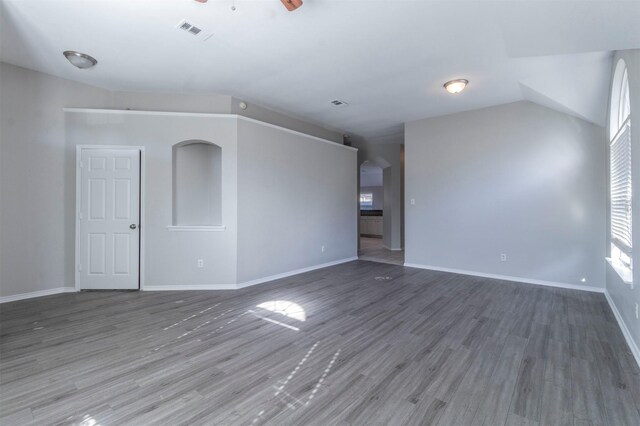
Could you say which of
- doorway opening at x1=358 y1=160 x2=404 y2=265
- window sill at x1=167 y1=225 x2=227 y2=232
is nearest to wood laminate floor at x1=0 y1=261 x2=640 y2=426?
window sill at x1=167 y1=225 x2=227 y2=232

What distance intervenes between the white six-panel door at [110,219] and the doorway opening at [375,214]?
4.70 m

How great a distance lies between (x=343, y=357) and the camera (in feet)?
7.68

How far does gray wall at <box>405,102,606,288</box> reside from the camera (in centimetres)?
418

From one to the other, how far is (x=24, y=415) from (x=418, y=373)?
8.24 feet

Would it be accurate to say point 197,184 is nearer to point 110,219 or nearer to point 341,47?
point 110,219

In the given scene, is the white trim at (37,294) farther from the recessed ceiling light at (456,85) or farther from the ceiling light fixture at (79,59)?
the recessed ceiling light at (456,85)

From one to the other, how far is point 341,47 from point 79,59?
3.10 meters

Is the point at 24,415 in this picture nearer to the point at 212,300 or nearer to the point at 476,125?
the point at 212,300

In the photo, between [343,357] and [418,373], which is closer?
[418,373]

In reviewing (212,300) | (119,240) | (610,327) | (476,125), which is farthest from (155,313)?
(476,125)

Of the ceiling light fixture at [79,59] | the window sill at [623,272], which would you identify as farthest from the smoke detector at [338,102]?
the window sill at [623,272]

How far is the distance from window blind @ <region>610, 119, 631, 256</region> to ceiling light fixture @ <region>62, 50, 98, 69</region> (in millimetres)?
5819

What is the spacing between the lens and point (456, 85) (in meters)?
3.89

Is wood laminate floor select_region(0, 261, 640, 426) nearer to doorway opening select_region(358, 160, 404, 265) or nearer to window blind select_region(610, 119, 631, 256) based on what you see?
window blind select_region(610, 119, 631, 256)
